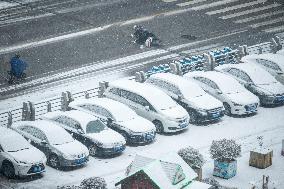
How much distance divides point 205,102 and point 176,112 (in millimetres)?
1873

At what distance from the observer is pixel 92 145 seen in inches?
1117

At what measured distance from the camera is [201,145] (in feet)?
97.5

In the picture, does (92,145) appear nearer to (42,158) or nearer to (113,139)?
(113,139)

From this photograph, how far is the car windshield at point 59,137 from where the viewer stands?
27.6 m

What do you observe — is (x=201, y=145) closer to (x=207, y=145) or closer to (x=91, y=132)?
(x=207, y=145)

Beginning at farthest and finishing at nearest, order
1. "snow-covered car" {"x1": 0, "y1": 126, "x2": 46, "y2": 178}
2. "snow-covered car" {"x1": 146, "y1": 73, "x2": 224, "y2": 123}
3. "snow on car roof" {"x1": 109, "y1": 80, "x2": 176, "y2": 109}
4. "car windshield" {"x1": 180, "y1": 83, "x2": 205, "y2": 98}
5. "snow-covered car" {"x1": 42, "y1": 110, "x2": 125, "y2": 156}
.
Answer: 1. "car windshield" {"x1": 180, "y1": 83, "x2": 205, "y2": 98}
2. "snow-covered car" {"x1": 146, "y1": 73, "x2": 224, "y2": 123}
3. "snow on car roof" {"x1": 109, "y1": 80, "x2": 176, "y2": 109}
4. "snow-covered car" {"x1": 42, "y1": 110, "x2": 125, "y2": 156}
5. "snow-covered car" {"x1": 0, "y1": 126, "x2": 46, "y2": 178}

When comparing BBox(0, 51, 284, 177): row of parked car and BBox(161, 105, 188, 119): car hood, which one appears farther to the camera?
BBox(161, 105, 188, 119): car hood

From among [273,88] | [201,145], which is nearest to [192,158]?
[201,145]

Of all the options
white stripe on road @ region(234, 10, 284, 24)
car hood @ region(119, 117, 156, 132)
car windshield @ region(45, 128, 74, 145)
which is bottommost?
car hood @ region(119, 117, 156, 132)

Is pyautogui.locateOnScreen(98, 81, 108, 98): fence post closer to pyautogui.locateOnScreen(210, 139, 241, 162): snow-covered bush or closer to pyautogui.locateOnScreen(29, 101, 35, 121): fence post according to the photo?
pyautogui.locateOnScreen(29, 101, 35, 121): fence post

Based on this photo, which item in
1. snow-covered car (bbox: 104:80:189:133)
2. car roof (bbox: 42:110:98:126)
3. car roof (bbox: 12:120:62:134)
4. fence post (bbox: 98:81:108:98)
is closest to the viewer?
car roof (bbox: 12:120:62:134)

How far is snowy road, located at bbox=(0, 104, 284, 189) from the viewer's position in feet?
86.6

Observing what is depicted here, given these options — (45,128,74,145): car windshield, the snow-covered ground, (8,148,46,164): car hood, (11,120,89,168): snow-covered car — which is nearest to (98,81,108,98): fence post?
the snow-covered ground

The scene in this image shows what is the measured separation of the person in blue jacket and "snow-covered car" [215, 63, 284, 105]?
35.4ft
